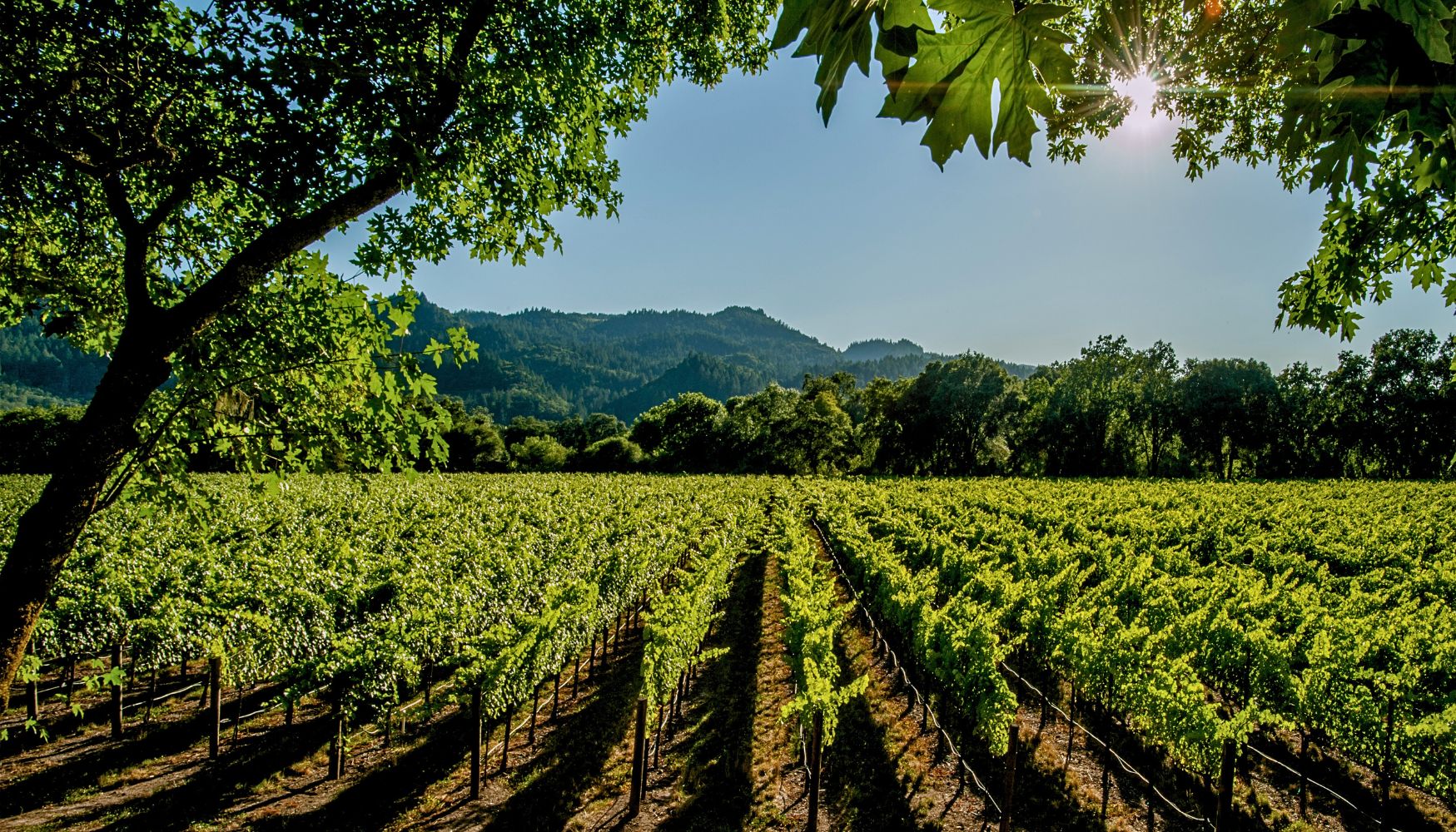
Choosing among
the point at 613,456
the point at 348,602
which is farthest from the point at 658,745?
the point at 613,456

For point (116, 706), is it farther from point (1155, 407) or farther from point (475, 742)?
point (1155, 407)

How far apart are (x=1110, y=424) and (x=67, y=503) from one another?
7343 centimetres

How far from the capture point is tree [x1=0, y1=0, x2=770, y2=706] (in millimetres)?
2703

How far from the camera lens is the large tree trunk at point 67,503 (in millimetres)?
2584

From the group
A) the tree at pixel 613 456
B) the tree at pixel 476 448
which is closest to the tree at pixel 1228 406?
the tree at pixel 613 456

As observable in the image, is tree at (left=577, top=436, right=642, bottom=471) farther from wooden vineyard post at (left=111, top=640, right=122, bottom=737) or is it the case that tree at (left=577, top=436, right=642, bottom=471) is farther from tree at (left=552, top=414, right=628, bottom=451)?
wooden vineyard post at (left=111, top=640, right=122, bottom=737)

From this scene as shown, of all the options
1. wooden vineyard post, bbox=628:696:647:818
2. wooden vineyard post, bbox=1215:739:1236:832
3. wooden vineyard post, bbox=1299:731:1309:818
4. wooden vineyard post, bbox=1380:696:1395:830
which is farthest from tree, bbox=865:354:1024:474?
wooden vineyard post, bbox=628:696:647:818

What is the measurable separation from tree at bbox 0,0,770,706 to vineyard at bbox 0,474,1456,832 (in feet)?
3.64

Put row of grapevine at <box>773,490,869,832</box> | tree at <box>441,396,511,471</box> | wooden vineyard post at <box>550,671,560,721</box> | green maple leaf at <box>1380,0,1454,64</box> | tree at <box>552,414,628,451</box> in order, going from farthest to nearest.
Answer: tree at <box>552,414,628,451</box> → tree at <box>441,396,511,471</box> → wooden vineyard post at <box>550,671,560,721</box> → row of grapevine at <box>773,490,869,832</box> → green maple leaf at <box>1380,0,1454,64</box>

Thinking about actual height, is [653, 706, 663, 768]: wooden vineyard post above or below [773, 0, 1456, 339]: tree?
below

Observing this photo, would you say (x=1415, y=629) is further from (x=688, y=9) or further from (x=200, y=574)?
(x=200, y=574)

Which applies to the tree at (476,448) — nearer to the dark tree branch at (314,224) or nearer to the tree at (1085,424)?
the tree at (1085,424)

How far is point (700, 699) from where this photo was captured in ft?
37.0

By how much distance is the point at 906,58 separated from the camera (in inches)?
43.9
